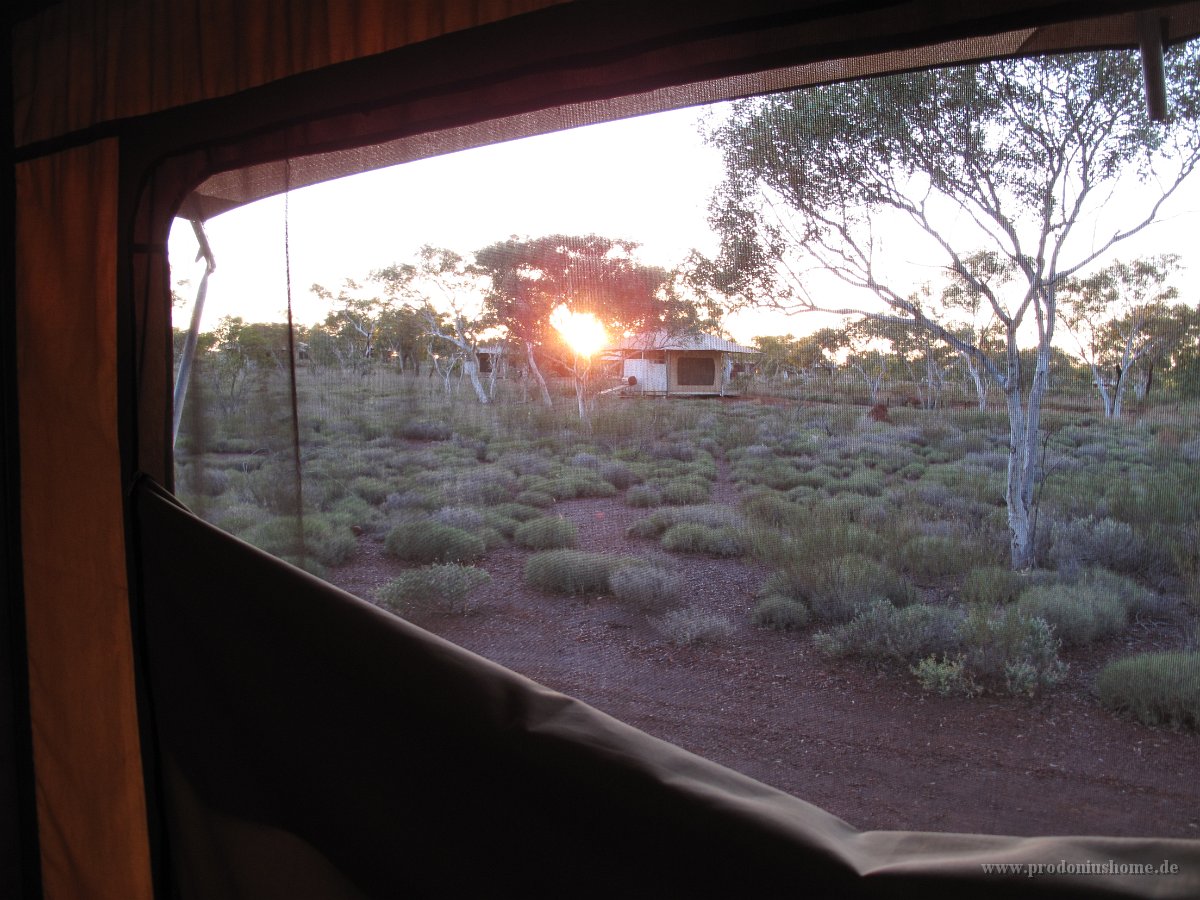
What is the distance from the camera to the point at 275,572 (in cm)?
102

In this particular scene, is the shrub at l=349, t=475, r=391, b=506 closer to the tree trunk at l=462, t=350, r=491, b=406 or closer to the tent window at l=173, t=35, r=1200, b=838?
the tent window at l=173, t=35, r=1200, b=838

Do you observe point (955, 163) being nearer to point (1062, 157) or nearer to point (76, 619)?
point (1062, 157)

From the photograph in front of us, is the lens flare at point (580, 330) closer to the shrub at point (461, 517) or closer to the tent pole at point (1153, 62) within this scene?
the shrub at point (461, 517)

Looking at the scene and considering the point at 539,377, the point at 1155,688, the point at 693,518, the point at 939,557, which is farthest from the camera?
the point at 539,377

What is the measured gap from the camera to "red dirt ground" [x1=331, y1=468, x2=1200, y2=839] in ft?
2.24

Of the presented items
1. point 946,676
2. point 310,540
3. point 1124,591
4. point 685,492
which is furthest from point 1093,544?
point 310,540

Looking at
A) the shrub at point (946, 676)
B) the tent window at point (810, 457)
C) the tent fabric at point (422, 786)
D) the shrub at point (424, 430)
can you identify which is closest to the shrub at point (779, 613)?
the tent window at point (810, 457)

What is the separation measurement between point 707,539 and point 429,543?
0.46 metres

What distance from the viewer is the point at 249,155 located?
1374mm

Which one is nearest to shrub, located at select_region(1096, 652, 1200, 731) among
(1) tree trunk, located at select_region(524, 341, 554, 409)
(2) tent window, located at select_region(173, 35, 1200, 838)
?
(2) tent window, located at select_region(173, 35, 1200, 838)

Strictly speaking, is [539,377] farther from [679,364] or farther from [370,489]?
[370,489]

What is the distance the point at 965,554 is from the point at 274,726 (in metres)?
0.86

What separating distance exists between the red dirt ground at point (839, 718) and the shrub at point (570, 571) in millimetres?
15

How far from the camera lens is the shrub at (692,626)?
91 centimetres
